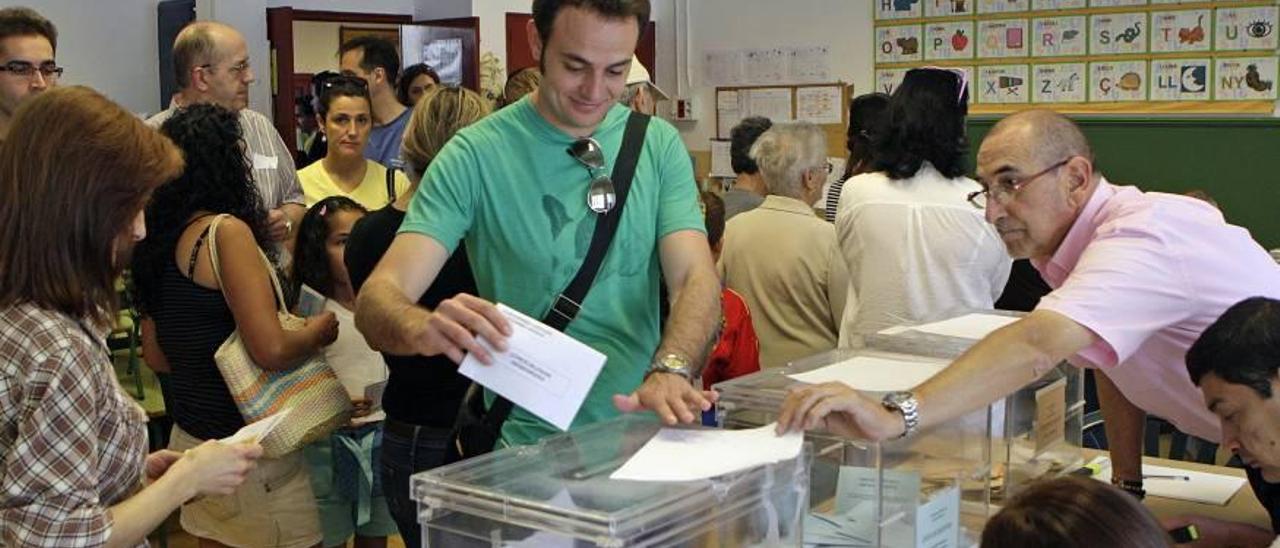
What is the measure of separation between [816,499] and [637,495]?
0.48 m

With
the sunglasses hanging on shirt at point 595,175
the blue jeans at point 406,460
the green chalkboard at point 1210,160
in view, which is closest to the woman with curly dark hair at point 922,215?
the blue jeans at point 406,460

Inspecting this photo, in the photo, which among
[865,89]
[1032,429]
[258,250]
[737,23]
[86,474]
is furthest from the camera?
[737,23]

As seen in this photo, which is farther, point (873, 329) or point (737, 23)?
point (737, 23)

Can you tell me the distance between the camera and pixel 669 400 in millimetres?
1735

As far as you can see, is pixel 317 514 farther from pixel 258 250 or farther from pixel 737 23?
pixel 737 23

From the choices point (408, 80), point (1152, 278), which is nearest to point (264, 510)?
point (1152, 278)

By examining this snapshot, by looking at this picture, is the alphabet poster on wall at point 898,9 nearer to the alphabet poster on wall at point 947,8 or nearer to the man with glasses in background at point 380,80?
the alphabet poster on wall at point 947,8

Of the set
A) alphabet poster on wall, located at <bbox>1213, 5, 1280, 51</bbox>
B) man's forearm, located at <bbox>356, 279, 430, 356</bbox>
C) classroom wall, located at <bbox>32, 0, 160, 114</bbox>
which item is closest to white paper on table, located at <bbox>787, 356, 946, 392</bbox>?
man's forearm, located at <bbox>356, 279, 430, 356</bbox>

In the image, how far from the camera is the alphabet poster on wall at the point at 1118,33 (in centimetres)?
718

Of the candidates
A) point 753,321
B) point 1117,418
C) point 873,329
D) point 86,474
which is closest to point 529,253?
point 86,474

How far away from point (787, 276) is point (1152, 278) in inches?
69.2

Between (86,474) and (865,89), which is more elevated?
(865,89)

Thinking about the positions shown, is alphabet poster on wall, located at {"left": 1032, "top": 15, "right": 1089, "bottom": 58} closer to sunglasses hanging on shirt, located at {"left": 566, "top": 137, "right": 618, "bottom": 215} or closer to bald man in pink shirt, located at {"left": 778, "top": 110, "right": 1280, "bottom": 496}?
bald man in pink shirt, located at {"left": 778, "top": 110, "right": 1280, "bottom": 496}

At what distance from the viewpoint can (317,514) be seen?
3.11m
